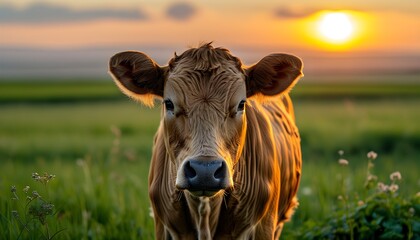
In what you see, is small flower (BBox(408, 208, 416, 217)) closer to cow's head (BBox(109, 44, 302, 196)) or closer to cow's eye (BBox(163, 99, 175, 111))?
cow's head (BBox(109, 44, 302, 196))

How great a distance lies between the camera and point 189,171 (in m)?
4.45

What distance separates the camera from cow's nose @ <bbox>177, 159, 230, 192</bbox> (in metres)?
4.35

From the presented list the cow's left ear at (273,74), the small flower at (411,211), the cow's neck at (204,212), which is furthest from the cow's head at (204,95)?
the small flower at (411,211)

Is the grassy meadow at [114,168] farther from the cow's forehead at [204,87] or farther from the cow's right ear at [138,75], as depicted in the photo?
the cow's forehead at [204,87]

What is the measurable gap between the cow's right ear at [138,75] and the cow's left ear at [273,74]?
2.29 ft

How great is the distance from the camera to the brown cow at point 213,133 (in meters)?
4.89

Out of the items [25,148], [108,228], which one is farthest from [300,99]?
[108,228]

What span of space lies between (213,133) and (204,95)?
37cm

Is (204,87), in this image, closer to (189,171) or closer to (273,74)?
(273,74)

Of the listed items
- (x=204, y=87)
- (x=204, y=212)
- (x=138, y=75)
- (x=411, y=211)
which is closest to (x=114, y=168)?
(x=411, y=211)

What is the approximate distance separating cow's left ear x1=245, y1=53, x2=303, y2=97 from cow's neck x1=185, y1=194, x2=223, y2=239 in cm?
89

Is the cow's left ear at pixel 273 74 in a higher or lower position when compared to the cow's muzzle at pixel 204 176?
higher

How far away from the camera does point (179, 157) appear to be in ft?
15.9

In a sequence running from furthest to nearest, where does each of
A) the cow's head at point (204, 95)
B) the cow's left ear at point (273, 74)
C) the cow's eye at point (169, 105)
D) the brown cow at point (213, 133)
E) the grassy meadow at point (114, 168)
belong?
the grassy meadow at point (114, 168)
the cow's left ear at point (273, 74)
the cow's eye at point (169, 105)
the brown cow at point (213, 133)
the cow's head at point (204, 95)
